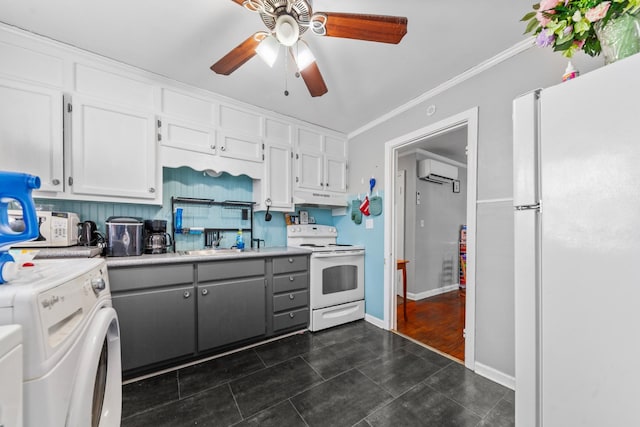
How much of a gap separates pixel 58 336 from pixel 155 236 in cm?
171

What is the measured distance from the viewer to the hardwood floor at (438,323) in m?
2.25

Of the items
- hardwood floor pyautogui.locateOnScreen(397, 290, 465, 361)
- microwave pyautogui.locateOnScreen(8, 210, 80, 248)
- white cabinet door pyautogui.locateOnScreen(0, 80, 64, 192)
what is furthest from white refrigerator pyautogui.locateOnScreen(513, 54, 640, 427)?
white cabinet door pyautogui.locateOnScreen(0, 80, 64, 192)

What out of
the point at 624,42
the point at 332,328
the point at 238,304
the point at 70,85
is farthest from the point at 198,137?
the point at 624,42

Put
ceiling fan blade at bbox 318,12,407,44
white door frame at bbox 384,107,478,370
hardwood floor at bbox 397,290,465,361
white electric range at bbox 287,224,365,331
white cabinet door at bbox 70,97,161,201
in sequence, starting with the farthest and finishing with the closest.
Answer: white electric range at bbox 287,224,365,331
hardwood floor at bbox 397,290,465,361
white door frame at bbox 384,107,478,370
white cabinet door at bbox 70,97,161,201
ceiling fan blade at bbox 318,12,407,44

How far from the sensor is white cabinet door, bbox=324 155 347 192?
3018mm

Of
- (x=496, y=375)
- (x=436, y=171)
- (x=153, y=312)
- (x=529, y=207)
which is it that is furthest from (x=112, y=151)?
(x=436, y=171)

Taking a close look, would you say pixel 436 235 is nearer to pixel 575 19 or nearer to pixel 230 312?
pixel 230 312

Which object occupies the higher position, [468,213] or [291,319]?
[468,213]

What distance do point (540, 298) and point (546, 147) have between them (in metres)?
0.48

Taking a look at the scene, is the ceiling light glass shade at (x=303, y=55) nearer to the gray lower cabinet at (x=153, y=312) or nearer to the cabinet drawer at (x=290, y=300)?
the gray lower cabinet at (x=153, y=312)

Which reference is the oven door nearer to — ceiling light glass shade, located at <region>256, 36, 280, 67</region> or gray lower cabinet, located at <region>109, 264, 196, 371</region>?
gray lower cabinet, located at <region>109, 264, 196, 371</region>

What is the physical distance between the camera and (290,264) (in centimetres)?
236

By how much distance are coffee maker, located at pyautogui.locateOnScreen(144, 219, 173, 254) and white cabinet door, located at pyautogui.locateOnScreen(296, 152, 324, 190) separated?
4.66ft

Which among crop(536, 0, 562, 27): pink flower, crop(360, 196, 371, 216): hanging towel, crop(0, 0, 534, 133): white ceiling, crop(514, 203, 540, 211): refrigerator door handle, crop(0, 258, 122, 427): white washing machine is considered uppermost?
crop(0, 0, 534, 133): white ceiling
